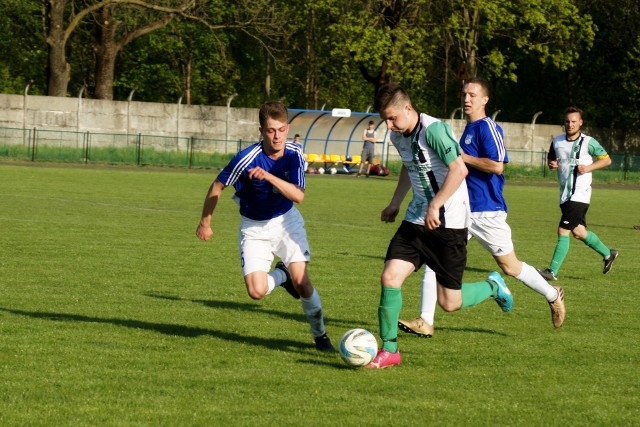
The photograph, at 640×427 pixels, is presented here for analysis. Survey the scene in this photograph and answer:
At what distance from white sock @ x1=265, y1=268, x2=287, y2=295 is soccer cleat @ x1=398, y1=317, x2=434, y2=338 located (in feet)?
3.09

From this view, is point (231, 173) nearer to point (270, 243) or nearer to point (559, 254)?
point (270, 243)

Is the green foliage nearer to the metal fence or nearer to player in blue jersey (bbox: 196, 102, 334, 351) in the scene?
the metal fence

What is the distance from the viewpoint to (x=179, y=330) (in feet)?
28.4

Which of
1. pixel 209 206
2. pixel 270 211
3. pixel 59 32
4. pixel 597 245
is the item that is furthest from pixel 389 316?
pixel 59 32

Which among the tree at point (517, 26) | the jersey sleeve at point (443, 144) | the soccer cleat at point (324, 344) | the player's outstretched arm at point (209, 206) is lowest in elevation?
the soccer cleat at point (324, 344)

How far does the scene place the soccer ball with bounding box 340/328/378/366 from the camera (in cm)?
719

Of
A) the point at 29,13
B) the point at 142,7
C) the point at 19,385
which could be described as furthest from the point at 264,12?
the point at 19,385

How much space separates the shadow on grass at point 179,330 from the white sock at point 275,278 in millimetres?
381

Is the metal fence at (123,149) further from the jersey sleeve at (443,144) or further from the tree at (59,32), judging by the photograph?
the jersey sleeve at (443,144)

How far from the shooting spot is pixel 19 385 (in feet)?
21.1

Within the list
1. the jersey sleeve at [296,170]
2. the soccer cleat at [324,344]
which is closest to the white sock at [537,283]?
the soccer cleat at [324,344]

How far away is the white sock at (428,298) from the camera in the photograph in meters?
8.68

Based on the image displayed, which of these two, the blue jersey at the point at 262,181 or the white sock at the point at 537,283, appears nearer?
the blue jersey at the point at 262,181

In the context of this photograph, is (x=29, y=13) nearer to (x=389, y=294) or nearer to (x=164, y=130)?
(x=164, y=130)
